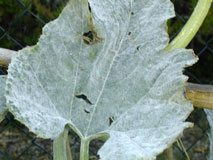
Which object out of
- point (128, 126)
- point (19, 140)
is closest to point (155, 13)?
point (128, 126)

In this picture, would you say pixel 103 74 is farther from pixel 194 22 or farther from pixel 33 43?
pixel 33 43

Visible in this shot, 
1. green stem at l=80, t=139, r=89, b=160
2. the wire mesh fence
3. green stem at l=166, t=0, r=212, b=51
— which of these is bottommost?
the wire mesh fence

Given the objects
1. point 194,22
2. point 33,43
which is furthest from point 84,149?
point 33,43

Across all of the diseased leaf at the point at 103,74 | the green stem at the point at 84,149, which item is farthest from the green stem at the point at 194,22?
the green stem at the point at 84,149

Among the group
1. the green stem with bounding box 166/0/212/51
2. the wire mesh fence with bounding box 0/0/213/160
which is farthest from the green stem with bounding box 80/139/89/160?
the wire mesh fence with bounding box 0/0/213/160

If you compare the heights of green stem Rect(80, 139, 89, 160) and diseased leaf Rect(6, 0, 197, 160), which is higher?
diseased leaf Rect(6, 0, 197, 160)

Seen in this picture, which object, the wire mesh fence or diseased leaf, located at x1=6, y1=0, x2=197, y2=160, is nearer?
diseased leaf, located at x1=6, y1=0, x2=197, y2=160

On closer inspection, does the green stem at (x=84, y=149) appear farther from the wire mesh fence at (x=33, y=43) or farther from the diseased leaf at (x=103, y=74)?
the wire mesh fence at (x=33, y=43)

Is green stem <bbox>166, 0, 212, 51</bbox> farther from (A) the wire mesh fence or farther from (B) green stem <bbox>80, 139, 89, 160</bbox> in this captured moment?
(A) the wire mesh fence

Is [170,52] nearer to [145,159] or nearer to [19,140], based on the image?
[145,159]
